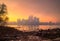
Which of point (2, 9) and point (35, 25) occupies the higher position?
point (2, 9)

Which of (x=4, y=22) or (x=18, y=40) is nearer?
(x=18, y=40)

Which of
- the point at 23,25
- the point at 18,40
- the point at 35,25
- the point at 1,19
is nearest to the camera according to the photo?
the point at 18,40

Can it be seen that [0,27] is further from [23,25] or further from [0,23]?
[23,25]

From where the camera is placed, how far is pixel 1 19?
134 feet

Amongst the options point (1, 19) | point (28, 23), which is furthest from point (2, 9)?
point (28, 23)

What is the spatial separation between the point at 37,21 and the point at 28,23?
234 cm

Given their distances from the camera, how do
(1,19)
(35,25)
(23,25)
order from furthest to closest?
(23,25)
(35,25)
(1,19)

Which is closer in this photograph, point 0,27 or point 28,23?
point 0,27

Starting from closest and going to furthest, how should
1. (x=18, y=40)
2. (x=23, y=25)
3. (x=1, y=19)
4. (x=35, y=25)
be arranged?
1. (x=18, y=40)
2. (x=1, y=19)
3. (x=35, y=25)
4. (x=23, y=25)

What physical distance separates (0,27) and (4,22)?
4.66ft

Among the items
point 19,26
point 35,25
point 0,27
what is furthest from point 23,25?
point 0,27

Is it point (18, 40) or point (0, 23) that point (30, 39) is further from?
point (0, 23)

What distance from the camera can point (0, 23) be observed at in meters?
41.1

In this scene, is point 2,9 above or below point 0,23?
above
